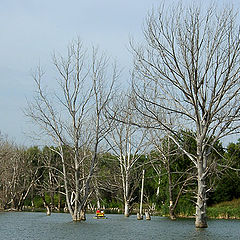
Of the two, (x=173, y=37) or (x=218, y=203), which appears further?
(x=218, y=203)

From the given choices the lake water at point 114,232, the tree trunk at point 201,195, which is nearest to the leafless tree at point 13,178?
the lake water at point 114,232

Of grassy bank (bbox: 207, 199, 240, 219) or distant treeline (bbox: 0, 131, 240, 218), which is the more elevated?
distant treeline (bbox: 0, 131, 240, 218)

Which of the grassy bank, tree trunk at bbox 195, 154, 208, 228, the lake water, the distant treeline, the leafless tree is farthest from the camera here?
the leafless tree

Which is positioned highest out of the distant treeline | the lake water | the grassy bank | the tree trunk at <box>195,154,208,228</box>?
the distant treeline

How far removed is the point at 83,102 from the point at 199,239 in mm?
14485

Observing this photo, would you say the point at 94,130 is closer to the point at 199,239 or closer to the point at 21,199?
Answer: the point at 199,239

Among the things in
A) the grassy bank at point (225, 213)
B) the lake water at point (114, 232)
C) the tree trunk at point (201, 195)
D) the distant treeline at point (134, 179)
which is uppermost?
the distant treeline at point (134, 179)

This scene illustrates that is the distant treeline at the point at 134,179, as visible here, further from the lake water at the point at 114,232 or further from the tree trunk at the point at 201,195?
the tree trunk at the point at 201,195

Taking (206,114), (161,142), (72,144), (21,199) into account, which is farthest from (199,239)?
(21,199)

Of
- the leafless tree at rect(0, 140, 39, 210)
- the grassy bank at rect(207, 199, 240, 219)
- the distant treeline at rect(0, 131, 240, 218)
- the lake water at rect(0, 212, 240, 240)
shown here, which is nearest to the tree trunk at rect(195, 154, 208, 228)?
the lake water at rect(0, 212, 240, 240)

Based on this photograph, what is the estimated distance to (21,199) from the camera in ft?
164

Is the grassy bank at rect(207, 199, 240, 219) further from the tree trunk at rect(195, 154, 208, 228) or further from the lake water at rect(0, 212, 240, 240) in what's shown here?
the tree trunk at rect(195, 154, 208, 228)

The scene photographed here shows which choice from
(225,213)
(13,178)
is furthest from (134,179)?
(13,178)

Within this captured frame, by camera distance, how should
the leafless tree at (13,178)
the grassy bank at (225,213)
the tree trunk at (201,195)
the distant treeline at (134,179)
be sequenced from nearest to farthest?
1. the tree trunk at (201,195)
2. the grassy bank at (225,213)
3. the distant treeline at (134,179)
4. the leafless tree at (13,178)
